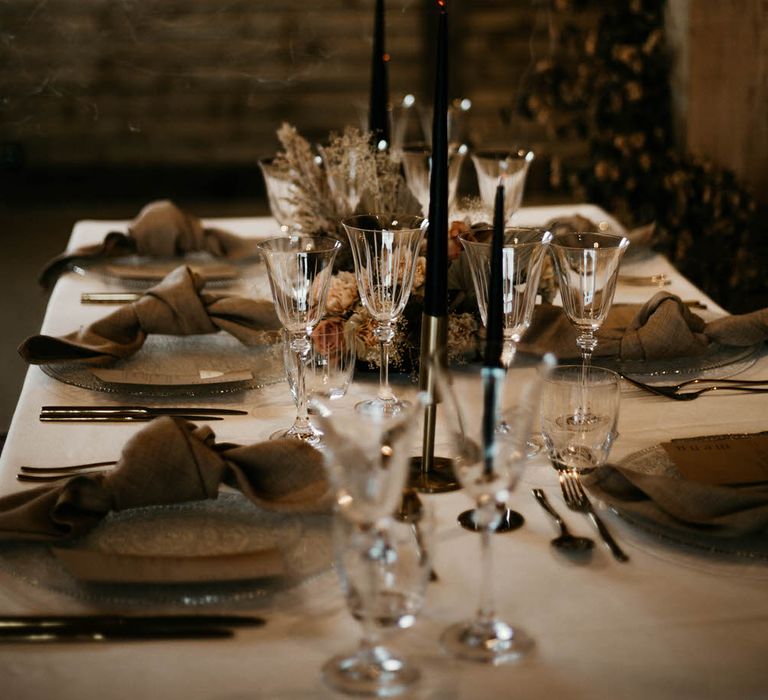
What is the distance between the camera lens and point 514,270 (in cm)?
138

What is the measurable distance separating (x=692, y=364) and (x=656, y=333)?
8cm

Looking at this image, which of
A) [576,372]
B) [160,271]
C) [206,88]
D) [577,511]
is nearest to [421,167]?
[160,271]

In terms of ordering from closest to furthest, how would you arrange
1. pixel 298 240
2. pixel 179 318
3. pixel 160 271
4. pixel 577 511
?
pixel 577 511 < pixel 298 240 < pixel 179 318 < pixel 160 271

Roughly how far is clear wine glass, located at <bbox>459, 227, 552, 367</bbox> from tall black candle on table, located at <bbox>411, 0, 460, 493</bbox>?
0.44 ft

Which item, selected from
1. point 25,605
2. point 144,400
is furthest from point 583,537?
point 144,400

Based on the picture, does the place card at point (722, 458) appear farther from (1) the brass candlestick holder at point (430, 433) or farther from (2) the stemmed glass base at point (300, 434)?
(2) the stemmed glass base at point (300, 434)

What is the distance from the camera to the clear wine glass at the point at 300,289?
138 centimetres

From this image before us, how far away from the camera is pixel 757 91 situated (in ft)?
11.2

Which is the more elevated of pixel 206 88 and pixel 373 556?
pixel 206 88

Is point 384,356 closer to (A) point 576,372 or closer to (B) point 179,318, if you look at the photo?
(A) point 576,372

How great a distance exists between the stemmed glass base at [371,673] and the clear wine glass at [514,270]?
0.55 meters

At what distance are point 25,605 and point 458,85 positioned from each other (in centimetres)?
515

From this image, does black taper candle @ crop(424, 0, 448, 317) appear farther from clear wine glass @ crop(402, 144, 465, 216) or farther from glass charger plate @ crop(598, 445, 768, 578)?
clear wine glass @ crop(402, 144, 465, 216)

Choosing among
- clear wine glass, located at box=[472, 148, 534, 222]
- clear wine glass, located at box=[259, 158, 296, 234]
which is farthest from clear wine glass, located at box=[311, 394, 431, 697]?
clear wine glass, located at box=[472, 148, 534, 222]
